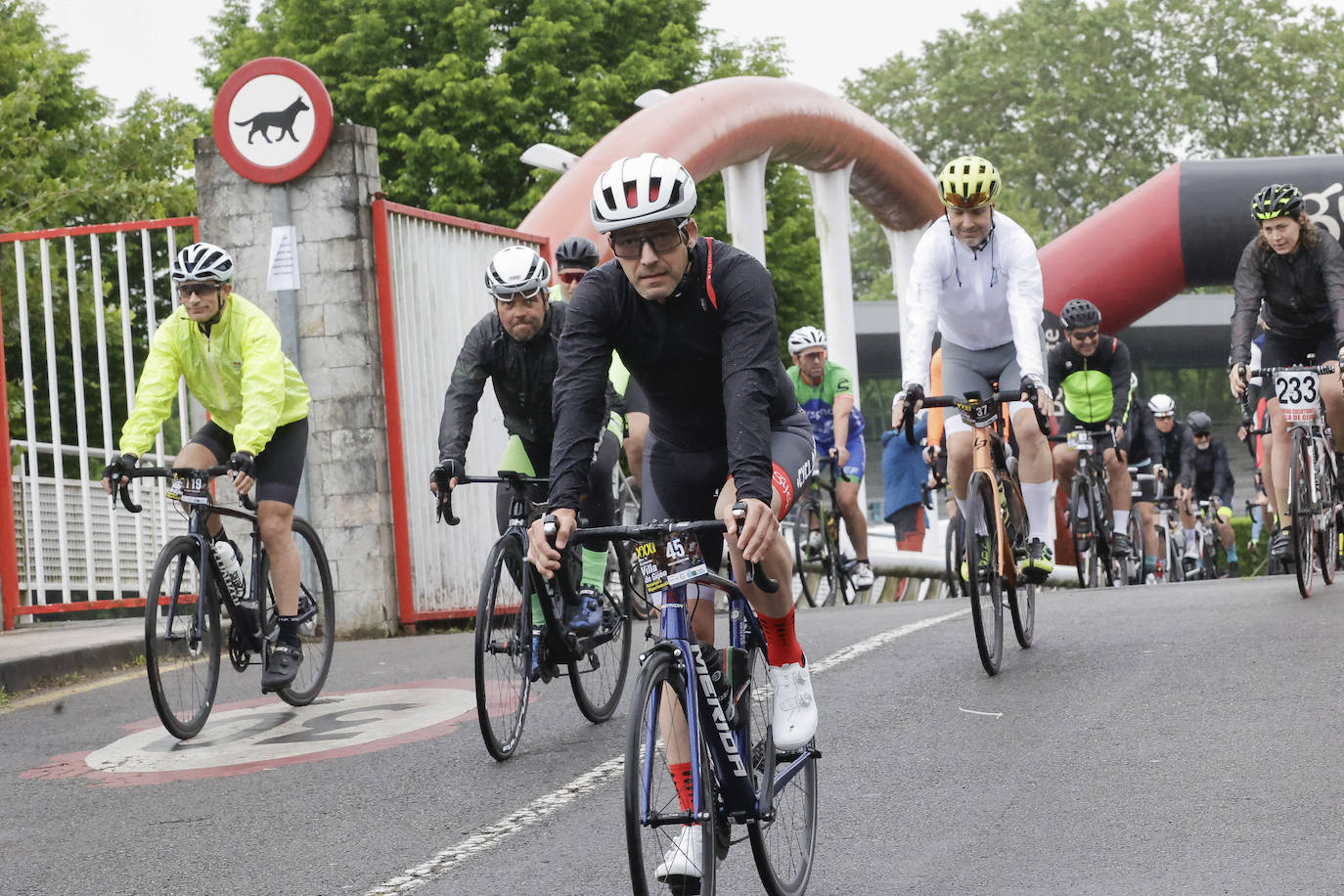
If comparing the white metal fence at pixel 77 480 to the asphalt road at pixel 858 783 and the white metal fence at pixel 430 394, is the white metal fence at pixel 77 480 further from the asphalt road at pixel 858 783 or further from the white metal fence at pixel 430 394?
the asphalt road at pixel 858 783

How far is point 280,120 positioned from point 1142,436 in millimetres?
8447

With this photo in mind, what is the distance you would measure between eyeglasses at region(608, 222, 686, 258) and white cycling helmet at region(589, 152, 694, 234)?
0.06m

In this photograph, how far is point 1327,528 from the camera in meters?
10.1

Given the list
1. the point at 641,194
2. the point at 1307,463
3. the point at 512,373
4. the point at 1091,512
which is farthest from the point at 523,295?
the point at 1091,512

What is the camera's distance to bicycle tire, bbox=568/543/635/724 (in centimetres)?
732

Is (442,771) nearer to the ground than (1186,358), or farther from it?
Answer: nearer to the ground

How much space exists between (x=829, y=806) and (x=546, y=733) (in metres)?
Answer: 1.90

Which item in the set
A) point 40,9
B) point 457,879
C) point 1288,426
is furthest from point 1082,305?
point 40,9

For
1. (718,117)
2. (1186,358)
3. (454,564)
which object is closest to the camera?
(454,564)

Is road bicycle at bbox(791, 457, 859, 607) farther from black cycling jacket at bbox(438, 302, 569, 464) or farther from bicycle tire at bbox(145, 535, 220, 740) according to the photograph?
bicycle tire at bbox(145, 535, 220, 740)

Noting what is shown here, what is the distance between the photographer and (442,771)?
654 cm

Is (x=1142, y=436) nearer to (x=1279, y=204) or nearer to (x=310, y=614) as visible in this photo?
(x=1279, y=204)

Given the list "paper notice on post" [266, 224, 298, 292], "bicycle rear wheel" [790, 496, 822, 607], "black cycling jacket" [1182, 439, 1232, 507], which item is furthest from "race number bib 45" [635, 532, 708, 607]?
"black cycling jacket" [1182, 439, 1232, 507]

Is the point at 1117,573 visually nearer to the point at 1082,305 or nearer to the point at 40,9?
the point at 1082,305
